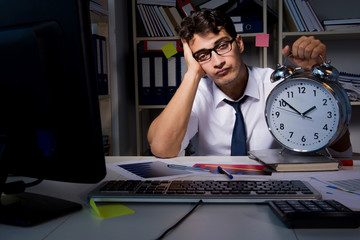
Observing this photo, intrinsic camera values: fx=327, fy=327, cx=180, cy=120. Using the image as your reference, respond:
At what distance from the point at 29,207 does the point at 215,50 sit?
1146 mm

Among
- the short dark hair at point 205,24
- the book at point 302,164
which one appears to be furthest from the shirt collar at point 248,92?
the book at point 302,164

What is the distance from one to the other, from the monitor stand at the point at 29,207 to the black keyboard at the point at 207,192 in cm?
7

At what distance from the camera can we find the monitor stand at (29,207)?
0.58m

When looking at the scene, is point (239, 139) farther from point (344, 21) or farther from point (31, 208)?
point (344, 21)

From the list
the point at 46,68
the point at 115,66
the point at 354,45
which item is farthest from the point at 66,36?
the point at 354,45

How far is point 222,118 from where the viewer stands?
5.27 feet

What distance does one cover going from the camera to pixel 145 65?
2348 mm

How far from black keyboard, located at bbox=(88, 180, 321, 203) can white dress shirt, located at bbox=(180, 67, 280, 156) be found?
31.1 inches

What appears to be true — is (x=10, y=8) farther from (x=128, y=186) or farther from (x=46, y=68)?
(x=128, y=186)

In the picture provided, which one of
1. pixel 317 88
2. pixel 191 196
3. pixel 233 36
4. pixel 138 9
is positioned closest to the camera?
pixel 191 196

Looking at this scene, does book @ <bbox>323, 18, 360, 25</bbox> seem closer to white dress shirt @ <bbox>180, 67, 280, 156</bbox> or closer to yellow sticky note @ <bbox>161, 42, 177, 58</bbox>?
white dress shirt @ <bbox>180, 67, 280, 156</bbox>

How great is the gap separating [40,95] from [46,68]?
0.17 ft

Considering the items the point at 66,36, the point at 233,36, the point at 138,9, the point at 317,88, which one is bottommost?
the point at 317,88

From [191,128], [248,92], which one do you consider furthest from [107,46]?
[248,92]
